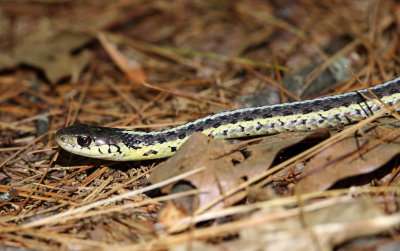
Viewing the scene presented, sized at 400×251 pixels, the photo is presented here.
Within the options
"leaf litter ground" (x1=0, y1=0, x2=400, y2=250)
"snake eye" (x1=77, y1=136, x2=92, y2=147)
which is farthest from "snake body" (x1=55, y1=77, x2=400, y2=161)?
"leaf litter ground" (x1=0, y1=0, x2=400, y2=250)

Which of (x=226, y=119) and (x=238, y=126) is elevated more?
(x=226, y=119)

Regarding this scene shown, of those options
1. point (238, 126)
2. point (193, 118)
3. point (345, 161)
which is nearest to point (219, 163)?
point (238, 126)

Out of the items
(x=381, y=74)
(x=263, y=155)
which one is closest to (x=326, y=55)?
(x=381, y=74)

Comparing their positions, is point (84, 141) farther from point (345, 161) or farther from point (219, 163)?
point (345, 161)

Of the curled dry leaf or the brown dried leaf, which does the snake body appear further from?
the brown dried leaf

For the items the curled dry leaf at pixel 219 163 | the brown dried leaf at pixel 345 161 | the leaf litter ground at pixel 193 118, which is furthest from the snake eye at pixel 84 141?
the brown dried leaf at pixel 345 161

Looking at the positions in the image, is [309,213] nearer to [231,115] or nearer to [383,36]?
[231,115]
